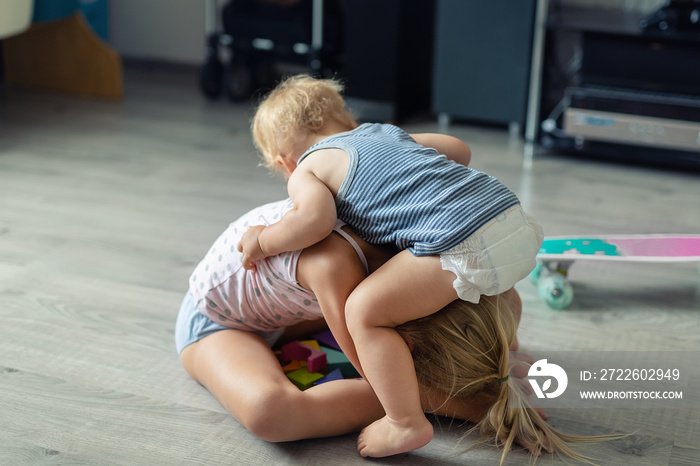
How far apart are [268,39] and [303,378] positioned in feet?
5.88

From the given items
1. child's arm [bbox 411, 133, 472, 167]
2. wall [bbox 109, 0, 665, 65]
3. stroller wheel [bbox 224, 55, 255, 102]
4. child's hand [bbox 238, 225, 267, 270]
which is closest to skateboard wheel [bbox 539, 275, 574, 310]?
child's arm [bbox 411, 133, 472, 167]

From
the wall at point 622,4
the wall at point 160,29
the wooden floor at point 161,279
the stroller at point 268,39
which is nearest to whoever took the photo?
the wooden floor at point 161,279

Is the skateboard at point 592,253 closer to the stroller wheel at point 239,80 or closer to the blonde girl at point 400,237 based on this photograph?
the blonde girl at point 400,237

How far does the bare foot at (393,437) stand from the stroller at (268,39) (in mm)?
1799

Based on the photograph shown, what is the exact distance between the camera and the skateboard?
140 cm

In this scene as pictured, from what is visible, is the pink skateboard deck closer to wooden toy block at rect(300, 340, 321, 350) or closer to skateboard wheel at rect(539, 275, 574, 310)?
skateboard wheel at rect(539, 275, 574, 310)

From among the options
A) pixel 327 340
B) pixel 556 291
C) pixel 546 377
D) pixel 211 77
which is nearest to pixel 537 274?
pixel 556 291

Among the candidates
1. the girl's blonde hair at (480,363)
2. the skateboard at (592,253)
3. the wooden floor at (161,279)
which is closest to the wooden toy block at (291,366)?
the wooden floor at (161,279)

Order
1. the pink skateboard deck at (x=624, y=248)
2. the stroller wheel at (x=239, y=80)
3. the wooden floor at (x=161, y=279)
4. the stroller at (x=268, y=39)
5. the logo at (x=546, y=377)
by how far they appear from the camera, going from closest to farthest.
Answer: the wooden floor at (x=161, y=279), the logo at (x=546, y=377), the pink skateboard deck at (x=624, y=248), the stroller at (x=268, y=39), the stroller wheel at (x=239, y=80)

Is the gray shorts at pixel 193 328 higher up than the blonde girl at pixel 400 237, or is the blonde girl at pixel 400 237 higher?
the blonde girl at pixel 400 237

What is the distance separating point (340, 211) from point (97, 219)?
0.96 metres

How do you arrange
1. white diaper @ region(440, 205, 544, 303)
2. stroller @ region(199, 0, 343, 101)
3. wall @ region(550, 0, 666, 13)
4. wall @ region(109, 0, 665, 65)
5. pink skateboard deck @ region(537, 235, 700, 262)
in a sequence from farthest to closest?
wall @ region(109, 0, 665, 65) < stroller @ region(199, 0, 343, 101) < wall @ region(550, 0, 666, 13) < pink skateboard deck @ region(537, 235, 700, 262) < white diaper @ region(440, 205, 544, 303)

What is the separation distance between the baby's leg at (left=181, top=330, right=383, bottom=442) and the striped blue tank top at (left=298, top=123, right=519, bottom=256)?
0.21m

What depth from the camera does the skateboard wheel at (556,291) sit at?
140cm
